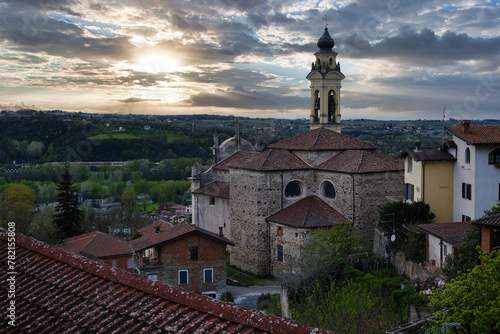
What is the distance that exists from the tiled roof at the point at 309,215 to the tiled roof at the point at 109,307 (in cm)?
2288

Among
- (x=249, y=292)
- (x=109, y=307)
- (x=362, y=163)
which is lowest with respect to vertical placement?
(x=249, y=292)

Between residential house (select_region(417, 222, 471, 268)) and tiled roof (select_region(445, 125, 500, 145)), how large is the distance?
4389mm

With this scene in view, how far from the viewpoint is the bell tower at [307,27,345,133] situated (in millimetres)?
42000

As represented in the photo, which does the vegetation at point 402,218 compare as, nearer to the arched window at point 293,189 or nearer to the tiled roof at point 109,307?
the arched window at point 293,189

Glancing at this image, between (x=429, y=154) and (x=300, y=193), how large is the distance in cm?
977

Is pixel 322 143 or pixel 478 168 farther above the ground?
pixel 322 143

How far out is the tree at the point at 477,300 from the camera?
477 inches

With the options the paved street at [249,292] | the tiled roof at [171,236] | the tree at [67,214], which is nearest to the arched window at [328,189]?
the paved street at [249,292]

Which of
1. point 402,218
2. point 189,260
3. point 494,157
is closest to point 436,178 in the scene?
point 402,218

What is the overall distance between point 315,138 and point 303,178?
11.8 feet

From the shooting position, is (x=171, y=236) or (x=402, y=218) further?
(x=171, y=236)

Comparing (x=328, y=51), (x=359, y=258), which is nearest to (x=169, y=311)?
(x=359, y=258)

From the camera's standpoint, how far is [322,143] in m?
34.1

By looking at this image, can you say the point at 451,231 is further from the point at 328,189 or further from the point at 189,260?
the point at 189,260
